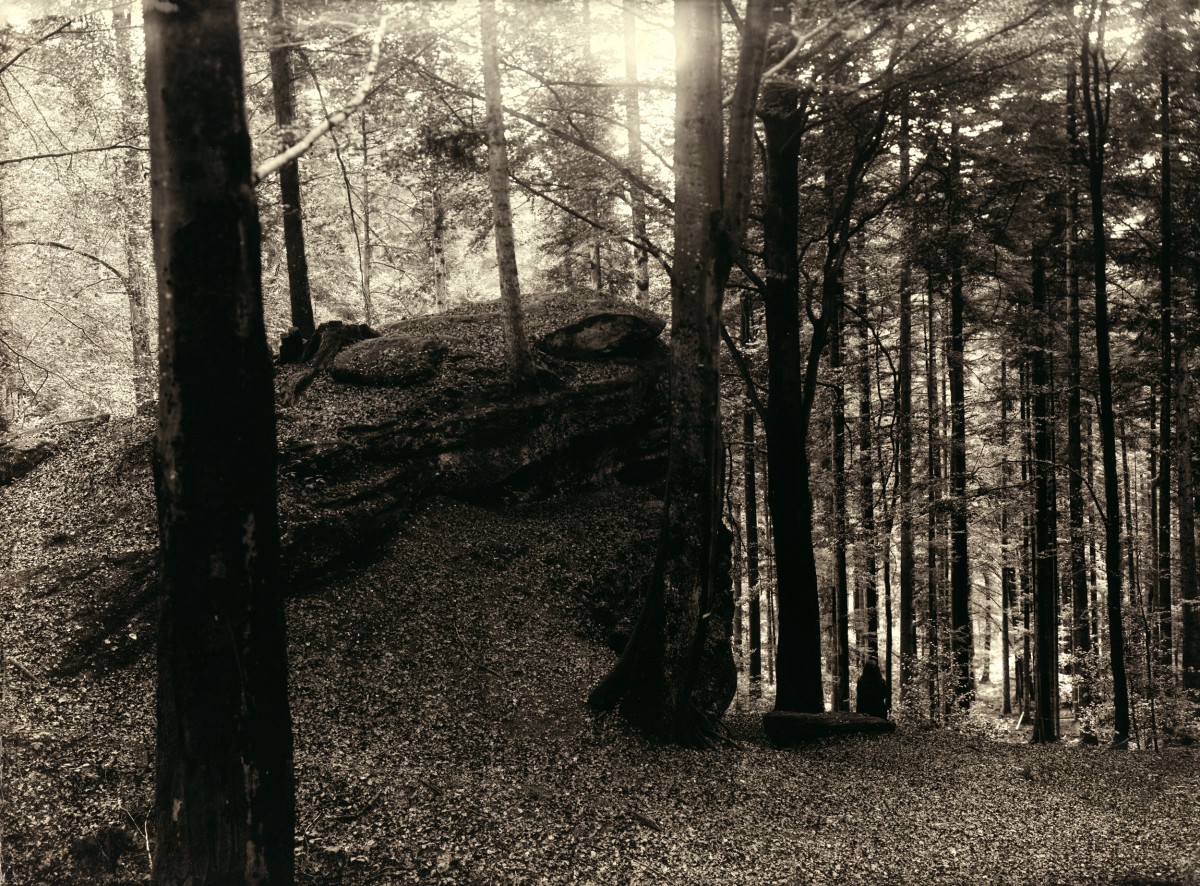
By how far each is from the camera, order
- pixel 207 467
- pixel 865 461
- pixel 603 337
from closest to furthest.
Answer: pixel 207 467, pixel 603 337, pixel 865 461

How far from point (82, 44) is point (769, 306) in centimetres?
1024

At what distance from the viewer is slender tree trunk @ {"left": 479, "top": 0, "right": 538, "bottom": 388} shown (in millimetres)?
11203

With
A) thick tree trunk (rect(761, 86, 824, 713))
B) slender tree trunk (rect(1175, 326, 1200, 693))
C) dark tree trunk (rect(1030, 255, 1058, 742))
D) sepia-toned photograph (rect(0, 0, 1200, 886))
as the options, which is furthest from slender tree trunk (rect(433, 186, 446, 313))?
slender tree trunk (rect(1175, 326, 1200, 693))

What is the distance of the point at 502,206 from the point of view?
11.5 metres

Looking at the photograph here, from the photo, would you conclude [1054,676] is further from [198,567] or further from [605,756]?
[198,567]

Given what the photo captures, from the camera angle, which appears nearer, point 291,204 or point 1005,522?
point 291,204

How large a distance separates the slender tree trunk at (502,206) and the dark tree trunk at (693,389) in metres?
4.54

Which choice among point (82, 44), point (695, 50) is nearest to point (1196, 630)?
point (695, 50)

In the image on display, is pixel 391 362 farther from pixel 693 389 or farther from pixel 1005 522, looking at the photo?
pixel 1005 522

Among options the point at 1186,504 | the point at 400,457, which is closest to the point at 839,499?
the point at 1186,504

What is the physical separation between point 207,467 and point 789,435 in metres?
8.33

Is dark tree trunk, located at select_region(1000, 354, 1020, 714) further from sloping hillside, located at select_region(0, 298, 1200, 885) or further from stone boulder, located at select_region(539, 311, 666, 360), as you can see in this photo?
sloping hillside, located at select_region(0, 298, 1200, 885)

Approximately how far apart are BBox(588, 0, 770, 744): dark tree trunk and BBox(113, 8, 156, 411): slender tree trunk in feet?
35.6

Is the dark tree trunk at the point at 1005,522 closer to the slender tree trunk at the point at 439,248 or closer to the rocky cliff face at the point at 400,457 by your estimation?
the rocky cliff face at the point at 400,457
